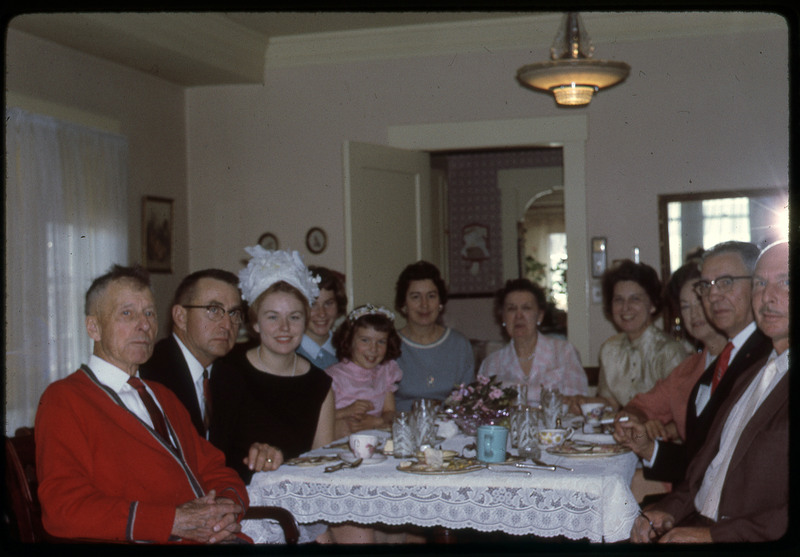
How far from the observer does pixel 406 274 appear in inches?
180

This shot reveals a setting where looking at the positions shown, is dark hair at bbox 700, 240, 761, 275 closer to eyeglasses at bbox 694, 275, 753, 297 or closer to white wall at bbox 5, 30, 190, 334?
eyeglasses at bbox 694, 275, 753, 297

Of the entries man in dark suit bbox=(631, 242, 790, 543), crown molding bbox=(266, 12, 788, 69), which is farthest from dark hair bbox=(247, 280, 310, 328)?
crown molding bbox=(266, 12, 788, 69)

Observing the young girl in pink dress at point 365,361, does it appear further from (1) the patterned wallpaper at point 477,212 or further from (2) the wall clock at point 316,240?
(1) the patterned wallpaper at point 477,212

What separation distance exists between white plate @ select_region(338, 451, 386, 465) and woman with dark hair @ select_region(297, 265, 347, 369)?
129 centimetres

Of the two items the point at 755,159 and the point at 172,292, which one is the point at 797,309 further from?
the point at 172,292

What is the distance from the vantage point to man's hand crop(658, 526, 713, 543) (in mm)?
2033

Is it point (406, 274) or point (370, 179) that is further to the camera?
point (370, 179)

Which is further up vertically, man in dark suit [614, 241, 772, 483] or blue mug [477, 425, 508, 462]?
man in dark suit [614, 241, 772, 483]

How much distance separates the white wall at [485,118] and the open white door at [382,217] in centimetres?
40

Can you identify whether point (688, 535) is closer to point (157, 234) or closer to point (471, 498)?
point (471, 498)

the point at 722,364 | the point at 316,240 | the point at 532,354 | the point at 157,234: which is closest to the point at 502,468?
the point at 722,364

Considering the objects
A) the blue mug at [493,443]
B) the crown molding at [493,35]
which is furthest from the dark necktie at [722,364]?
the crown molding at [493,35]

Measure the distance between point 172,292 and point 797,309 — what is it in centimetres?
Answer: 478

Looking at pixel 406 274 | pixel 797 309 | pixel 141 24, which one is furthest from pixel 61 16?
pixel 797 309
